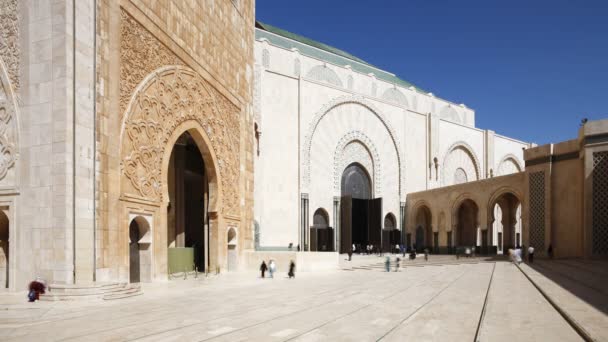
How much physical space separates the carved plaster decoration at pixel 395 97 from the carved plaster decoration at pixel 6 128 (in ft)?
72.6

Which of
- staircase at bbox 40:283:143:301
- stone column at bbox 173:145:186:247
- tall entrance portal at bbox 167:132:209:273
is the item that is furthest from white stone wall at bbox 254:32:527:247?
staircase at bbox 40:283:143:301

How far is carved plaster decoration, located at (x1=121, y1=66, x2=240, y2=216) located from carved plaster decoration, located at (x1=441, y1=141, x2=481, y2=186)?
1908 cm

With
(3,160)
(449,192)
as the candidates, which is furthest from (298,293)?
(449,192)

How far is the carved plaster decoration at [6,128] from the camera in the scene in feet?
28.2

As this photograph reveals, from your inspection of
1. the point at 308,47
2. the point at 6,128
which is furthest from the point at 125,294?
the point at 308,47

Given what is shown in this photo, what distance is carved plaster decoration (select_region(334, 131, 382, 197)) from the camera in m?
24.2

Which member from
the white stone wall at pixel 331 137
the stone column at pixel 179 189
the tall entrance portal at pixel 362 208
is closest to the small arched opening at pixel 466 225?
the white stone wall at pixel 331 137

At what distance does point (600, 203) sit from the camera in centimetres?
1570

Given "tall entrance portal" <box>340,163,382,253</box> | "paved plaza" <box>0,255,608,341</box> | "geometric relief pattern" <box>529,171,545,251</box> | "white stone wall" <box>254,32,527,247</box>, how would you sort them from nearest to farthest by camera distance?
"paved plaza" <box>0,255,608,341</box>
"geometric relief pattern" <box>529,171,545,251</box>
"white stone wall" <box>254,32,527,247</box>
"tall entrance portal" <box>340,163,382,253</box>

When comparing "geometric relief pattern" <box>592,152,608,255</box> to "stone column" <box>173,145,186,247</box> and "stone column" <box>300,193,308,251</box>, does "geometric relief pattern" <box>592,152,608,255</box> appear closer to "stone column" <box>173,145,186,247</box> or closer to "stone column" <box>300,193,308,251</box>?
"stone column" <box>300,193,308,251</box>

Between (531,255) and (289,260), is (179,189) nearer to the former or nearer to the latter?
(289,260)

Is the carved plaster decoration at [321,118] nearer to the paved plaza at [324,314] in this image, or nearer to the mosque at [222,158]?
the mosque at [222,158]

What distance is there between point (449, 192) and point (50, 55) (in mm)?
20908

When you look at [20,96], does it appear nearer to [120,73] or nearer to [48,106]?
[48,106]
